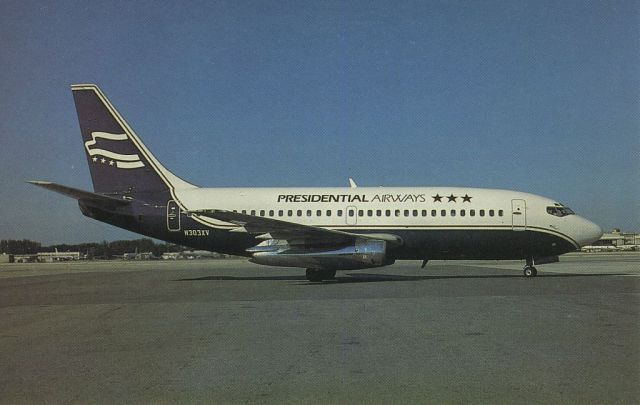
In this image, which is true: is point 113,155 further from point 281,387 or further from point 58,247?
point 58,247

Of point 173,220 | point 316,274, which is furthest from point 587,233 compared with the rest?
point 173,220

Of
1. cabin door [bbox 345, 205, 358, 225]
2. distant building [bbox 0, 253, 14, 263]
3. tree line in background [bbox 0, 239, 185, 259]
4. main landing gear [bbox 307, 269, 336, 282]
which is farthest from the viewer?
tree line in background [bbox 0, 239, 185, 259]

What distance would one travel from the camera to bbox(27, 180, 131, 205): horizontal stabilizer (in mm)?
17677

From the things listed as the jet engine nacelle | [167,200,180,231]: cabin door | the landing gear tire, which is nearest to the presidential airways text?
the jet engine nacelle

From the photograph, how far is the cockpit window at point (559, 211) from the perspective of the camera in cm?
2095

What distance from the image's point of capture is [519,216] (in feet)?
68.5

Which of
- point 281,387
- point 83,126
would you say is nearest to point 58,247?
point 83,126

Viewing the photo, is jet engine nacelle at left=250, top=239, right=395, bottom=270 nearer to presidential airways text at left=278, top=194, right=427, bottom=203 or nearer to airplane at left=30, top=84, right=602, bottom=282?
airplane at left=30, top=84, right=602, bottom=282

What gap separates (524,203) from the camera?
832 inches

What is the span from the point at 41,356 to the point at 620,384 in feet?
22.1

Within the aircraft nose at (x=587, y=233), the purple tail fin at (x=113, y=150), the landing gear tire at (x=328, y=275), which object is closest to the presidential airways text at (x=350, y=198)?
the landing gear tire at (x=328, y=275)

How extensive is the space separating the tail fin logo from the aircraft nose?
17.7 meters

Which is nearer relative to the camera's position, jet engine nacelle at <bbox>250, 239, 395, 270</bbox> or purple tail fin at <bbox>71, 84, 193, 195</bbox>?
jet engine nacelle at <bbox>250, 239, 395, 270</bbox>

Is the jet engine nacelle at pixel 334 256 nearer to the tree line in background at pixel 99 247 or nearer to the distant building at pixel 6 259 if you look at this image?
the distant building at pixel 6 259
